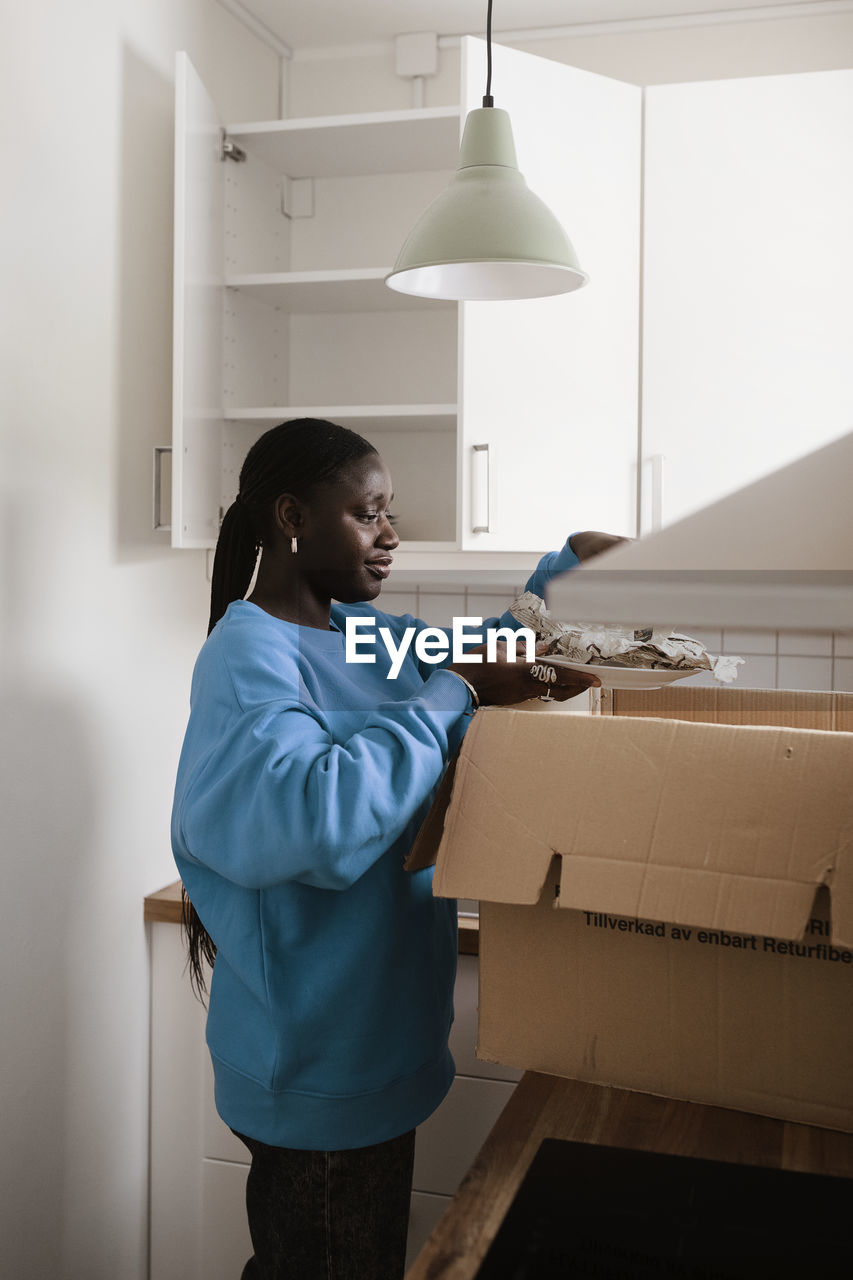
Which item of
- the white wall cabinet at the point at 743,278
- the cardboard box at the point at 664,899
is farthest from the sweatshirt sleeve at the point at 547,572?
the cardboard box at the point at 664,899

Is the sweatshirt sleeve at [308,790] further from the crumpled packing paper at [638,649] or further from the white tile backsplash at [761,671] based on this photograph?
the white tile backsplash at [761,671]

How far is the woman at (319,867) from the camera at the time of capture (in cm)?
97

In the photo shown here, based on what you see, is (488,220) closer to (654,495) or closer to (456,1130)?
(654,495)

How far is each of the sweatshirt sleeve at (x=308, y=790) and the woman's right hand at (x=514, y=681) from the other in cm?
5

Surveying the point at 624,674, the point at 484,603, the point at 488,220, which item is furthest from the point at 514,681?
the point at 484,603

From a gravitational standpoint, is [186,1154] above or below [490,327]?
below

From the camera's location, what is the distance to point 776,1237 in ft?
2.33

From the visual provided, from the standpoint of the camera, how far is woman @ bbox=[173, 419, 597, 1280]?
→ 970mm

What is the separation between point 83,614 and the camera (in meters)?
1.59

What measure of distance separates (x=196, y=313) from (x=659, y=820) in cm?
123

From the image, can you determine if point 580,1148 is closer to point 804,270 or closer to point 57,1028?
point 57,1028

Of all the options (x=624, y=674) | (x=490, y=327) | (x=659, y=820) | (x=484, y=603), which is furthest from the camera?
(x=484, y=603)

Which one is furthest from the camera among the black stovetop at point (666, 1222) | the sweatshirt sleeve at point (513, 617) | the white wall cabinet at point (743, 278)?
the white wall cabinet at point (743, 278)

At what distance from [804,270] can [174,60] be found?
109cm
